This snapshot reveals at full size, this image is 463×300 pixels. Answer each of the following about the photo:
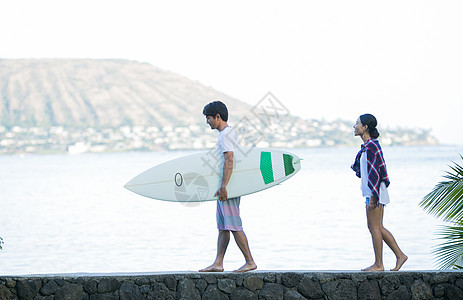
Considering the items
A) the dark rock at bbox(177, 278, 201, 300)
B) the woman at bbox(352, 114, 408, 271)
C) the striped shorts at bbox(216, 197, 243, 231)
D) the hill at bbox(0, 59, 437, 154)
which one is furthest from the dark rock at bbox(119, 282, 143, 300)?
the hill at bbox(0, 59, 437, 154)

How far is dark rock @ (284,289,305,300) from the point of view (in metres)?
5.41

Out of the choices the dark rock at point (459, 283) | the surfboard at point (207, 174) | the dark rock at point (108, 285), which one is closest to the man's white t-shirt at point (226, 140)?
the surfboard at point (207, 174)

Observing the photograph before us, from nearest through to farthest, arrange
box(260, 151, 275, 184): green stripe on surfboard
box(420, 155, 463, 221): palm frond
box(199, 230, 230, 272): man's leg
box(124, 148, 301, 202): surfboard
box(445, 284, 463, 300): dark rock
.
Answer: box(445, 284, 463, 300): dark rock < box(199, 230, 230, 272): man's leg < box(420, 155, 463, 221): palm frond < box(124, 148, 301, 202): surfboard < box(260, 151, 275, 184): green stripe on surfboard

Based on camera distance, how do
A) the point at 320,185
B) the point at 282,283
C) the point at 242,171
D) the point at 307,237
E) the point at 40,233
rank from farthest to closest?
1. the point at 320,185
2. the point at 40,233
3. the point at 307,237
4. the point at 242,171
5. the point at 282,283

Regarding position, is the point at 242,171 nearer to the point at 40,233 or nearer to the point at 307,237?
the point at 307,237

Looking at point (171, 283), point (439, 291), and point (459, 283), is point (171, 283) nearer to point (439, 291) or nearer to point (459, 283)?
point (439, 291)

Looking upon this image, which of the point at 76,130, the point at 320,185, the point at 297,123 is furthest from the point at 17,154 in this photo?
the point at 320,185

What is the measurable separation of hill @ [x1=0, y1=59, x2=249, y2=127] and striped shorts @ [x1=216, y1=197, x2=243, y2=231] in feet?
328

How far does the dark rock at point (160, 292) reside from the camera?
5.46 m

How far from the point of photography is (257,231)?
19.5 m

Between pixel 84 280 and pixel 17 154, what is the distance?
384 ft

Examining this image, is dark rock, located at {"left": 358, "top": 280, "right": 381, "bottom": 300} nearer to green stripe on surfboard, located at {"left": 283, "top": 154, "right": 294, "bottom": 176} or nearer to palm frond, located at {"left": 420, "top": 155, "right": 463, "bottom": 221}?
palm frond, located at {"left": 420, "top": 155, "right": 463, "bottom": 221}

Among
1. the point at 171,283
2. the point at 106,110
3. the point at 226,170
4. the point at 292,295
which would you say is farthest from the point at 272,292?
the point at 106,110

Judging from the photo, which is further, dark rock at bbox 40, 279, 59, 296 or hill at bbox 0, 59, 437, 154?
hill at bbox 0, 59, 437, 154
